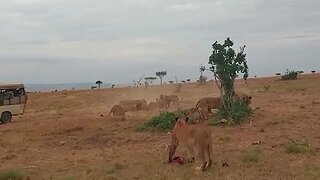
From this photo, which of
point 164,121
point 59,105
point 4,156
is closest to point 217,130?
point 164,121

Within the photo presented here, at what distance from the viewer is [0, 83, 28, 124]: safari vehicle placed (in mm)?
29781

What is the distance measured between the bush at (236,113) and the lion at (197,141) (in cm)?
813

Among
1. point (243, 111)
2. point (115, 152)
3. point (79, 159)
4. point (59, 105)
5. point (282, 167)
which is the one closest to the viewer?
point (282, 167)

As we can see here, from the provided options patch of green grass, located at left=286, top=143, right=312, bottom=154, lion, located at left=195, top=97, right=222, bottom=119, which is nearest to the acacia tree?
lion, located at left=195, top=97, right=222, bottom=119

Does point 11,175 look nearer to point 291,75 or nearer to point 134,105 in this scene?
point 134,105

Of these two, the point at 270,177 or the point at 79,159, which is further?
the point at 79,159

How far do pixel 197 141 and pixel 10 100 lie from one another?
2000cm

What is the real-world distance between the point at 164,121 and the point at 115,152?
4.83m

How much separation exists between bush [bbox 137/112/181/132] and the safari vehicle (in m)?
11.2

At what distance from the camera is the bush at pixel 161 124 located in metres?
21.2

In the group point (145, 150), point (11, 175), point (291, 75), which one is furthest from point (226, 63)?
point (291, 75)

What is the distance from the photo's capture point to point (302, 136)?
17.8 m

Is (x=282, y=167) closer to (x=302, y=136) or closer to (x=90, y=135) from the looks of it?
(x=302, y=136)

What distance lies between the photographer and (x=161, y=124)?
2130 centimetres
